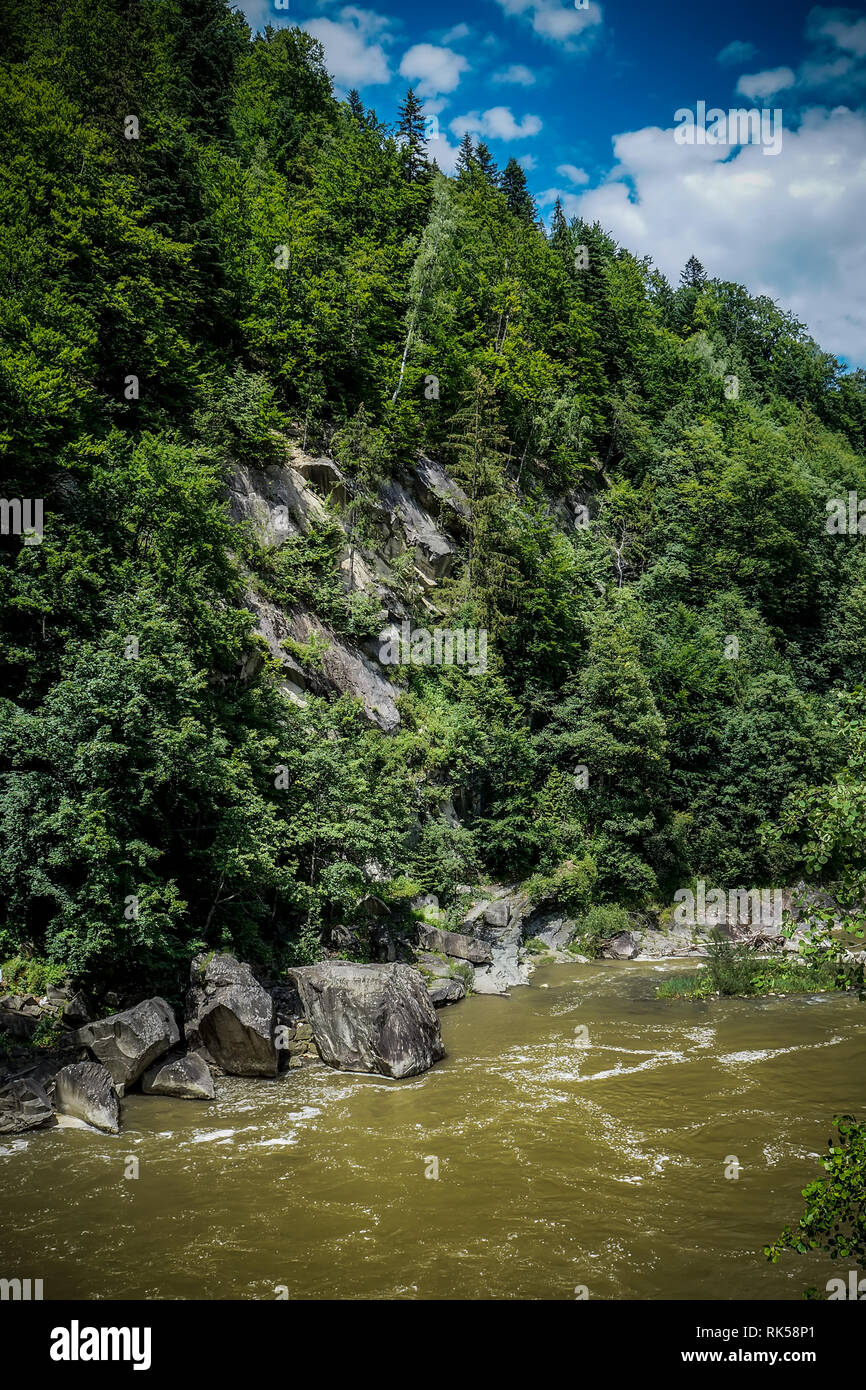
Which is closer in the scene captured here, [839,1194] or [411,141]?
[839,1194]

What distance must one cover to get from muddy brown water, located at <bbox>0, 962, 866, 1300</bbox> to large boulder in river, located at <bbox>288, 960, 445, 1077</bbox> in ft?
1.38

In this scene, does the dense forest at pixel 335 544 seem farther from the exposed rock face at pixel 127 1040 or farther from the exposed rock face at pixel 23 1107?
the exposed rock face at pixel 23 1107

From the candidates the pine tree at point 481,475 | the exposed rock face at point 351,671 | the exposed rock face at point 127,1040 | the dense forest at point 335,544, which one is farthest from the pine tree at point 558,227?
the exposed rock face at point 127,1040

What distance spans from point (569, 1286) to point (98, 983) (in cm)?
983

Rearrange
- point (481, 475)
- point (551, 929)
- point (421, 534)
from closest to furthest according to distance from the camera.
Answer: point (551, 929), point (421, 534), point (481, 475)

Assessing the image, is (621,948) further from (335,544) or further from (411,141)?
(411,141)

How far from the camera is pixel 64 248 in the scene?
2044 centimetres

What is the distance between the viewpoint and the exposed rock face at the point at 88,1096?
10.7m

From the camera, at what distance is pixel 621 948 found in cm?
2456

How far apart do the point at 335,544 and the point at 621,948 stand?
57.0ft

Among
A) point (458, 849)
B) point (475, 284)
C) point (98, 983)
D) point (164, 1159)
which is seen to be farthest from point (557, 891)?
point (475, 284)

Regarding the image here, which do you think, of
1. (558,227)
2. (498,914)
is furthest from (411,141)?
(498,914)

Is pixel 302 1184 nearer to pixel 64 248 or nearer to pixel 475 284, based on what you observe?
pixel 64 248

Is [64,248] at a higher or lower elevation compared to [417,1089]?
higher
